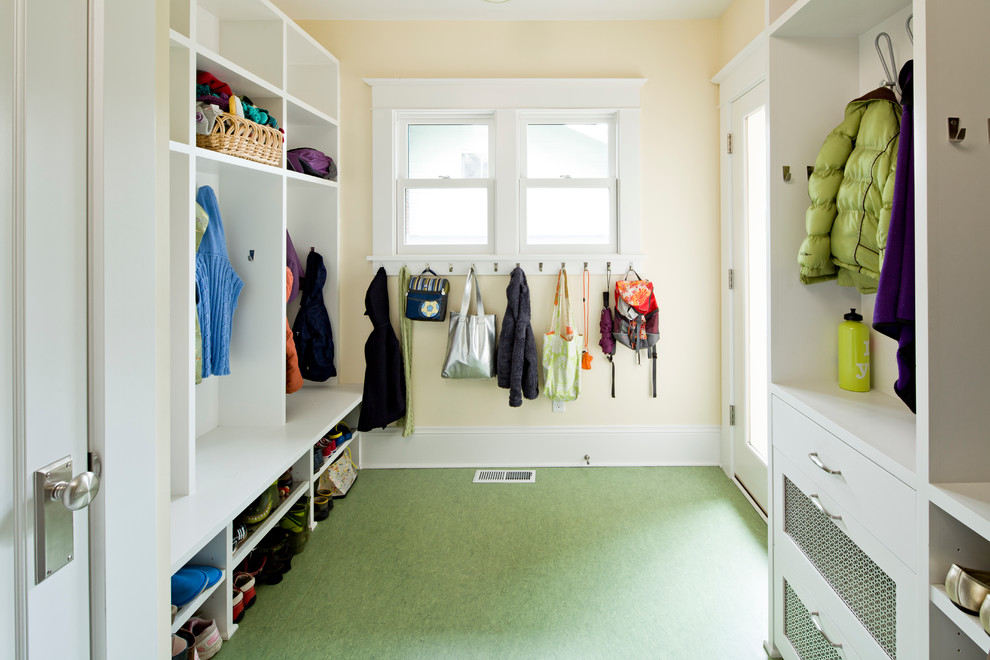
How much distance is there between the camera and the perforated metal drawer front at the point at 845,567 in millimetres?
1220

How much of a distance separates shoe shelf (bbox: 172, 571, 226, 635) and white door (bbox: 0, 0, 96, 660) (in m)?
0.77

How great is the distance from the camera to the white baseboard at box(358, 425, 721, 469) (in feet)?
11.1

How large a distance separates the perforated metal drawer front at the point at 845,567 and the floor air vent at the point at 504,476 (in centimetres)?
167

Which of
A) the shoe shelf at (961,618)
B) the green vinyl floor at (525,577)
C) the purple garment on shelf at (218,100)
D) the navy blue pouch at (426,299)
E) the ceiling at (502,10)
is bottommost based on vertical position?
the green vinyl floor at (525,577)

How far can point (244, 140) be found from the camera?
7.39 feet

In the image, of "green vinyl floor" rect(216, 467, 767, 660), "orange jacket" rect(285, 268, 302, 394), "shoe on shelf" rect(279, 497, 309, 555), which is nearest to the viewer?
"green vinyl floor" rect(216, 467, 767, 660)

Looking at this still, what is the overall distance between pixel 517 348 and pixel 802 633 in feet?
6.39

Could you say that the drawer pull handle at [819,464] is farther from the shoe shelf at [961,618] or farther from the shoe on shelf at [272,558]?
the shoe on shelf at [272,558]

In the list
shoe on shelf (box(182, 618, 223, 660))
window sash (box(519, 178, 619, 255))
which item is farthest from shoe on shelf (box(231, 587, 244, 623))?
window sash (box(519, 178, 619, 255))

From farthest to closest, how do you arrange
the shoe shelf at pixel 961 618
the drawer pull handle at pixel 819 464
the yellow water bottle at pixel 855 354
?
the yellow water bottle at pixel 855 354, the drawer pull handle at pixel 819 464, the shoe shelf at pixel 961 618

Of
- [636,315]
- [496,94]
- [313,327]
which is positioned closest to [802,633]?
[636,315]

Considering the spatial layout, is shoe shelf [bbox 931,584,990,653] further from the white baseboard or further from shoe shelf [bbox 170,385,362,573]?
the white baseboard

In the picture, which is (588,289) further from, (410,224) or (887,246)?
(887,246)

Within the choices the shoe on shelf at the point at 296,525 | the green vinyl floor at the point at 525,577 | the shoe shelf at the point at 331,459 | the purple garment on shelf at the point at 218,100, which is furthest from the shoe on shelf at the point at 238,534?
the purple garment on shelf at the point at 218,100
